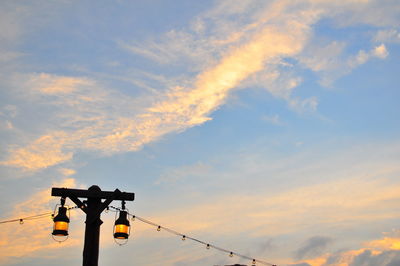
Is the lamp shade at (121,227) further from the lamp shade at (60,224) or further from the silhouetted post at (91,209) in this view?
the lamp shade at (60,224)

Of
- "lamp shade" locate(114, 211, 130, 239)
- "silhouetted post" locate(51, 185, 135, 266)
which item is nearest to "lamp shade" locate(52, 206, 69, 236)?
"silhouetted post" locate(51, 185, 135, 266)

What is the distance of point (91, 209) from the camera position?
10273mm

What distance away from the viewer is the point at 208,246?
1551 cm

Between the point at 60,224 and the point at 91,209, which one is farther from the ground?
the point at 91,209

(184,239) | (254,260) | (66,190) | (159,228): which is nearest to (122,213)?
(66,190)

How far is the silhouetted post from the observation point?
10.0 m

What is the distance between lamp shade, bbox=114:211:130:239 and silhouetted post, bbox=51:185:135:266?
440 millimetres

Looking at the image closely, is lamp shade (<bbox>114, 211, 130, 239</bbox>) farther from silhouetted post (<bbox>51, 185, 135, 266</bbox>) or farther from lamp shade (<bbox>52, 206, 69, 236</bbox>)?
lamp shade (<bbox>52, 206, 69, 236</bbox>)

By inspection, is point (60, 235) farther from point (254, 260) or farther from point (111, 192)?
point (254, 260)

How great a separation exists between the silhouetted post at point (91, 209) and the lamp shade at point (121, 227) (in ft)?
1.44

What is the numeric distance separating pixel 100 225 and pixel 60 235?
0.95m

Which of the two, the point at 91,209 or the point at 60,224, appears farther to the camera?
the point at 91,209

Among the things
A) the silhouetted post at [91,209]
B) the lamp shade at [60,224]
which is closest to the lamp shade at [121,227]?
the silhouetted post at [91,209]

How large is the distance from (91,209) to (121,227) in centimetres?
86
